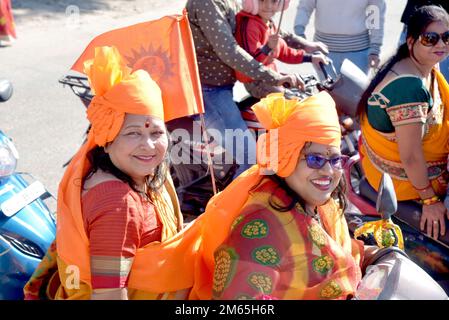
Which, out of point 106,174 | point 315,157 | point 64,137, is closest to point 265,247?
point 315,157

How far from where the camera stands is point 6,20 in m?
8.97

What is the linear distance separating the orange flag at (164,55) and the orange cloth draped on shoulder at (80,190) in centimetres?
34

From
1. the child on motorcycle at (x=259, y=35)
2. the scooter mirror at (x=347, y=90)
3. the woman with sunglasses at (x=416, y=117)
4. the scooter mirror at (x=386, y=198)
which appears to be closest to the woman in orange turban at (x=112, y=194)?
the scooter mirror at (x=386, y=198)

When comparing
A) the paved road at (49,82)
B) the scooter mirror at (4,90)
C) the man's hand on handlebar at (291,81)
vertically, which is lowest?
the paved road at (49,82)

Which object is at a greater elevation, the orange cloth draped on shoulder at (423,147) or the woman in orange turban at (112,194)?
the woman in orange turban at (112,194)

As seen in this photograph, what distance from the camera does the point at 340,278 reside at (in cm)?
249

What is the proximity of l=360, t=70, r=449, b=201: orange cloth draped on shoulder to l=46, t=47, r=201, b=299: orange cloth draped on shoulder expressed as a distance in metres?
1.27

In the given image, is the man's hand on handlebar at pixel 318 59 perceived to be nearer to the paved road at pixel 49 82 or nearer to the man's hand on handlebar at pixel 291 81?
the man's hand on handlebar at pixel 291 81

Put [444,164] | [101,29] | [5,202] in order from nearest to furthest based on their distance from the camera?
[5,202]
[444,164]
[101,29]

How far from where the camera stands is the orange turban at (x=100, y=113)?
2385 mm

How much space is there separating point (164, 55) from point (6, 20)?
659 centimetres

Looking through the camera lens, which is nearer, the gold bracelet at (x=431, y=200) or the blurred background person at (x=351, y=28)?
the gold bracelet at (x=431, y=200)
